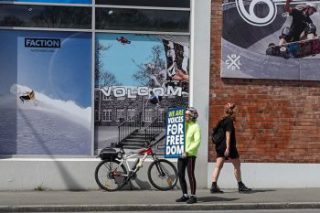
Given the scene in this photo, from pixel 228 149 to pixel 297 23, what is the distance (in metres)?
3.45

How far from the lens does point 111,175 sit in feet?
45.0

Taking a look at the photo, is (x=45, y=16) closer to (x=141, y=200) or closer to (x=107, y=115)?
(x=107, y=115)

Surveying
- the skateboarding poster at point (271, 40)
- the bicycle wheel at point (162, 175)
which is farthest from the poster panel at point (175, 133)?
the skateboarding poster at point (271, 40)

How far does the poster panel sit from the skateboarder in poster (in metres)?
3.29

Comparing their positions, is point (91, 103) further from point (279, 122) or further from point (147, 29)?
point (279, 122)

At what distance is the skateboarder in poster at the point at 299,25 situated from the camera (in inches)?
567

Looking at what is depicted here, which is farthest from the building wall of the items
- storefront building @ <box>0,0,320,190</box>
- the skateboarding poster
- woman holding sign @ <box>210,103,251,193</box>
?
woman holding sign @ <box>210,103,251,193</box>

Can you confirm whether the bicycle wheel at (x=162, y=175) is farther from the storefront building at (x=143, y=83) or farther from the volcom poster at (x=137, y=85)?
the volcom poster at (x=137, y=85)

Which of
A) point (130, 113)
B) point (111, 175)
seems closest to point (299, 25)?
point (130, 113)

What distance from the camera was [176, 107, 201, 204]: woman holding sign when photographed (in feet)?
39.4

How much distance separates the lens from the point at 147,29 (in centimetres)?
1431

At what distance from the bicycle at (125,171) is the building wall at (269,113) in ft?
3.54

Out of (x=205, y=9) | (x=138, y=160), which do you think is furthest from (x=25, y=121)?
(x=205, y=9)

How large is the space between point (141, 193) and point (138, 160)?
779mm
